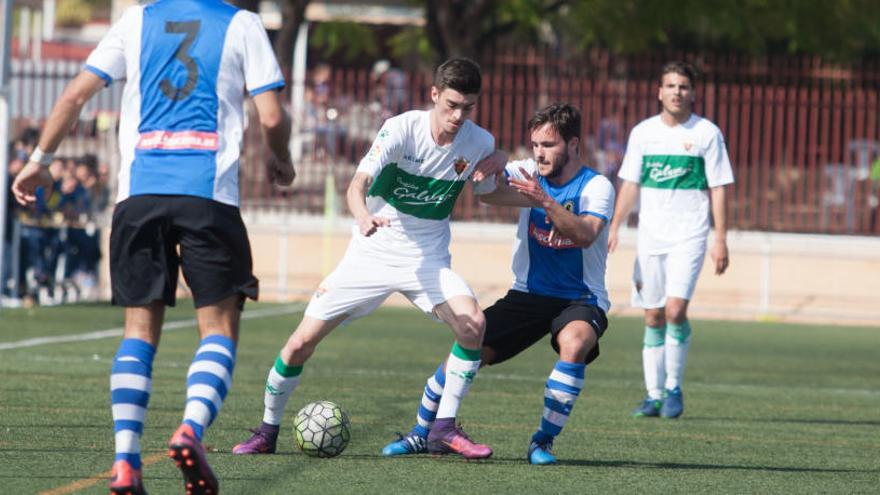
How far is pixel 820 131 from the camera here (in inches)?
888

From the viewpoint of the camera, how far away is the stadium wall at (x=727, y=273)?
21.3 m

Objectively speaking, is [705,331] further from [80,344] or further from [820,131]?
[80,344]

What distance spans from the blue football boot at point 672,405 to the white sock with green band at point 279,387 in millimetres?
3190

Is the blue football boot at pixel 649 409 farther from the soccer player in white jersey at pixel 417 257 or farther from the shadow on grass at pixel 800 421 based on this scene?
the soccer player in white jersey at pixel 417 257

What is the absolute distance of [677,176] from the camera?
10320 millimetres

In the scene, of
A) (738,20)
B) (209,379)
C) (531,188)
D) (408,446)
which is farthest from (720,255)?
(738,20)

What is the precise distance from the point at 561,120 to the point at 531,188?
1.78ft

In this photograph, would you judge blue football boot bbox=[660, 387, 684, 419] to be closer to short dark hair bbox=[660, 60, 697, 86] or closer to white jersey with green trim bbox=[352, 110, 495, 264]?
short dark hair bbox=[660, 60, 697, 86]

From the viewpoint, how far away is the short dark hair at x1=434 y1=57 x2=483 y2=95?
7273mm

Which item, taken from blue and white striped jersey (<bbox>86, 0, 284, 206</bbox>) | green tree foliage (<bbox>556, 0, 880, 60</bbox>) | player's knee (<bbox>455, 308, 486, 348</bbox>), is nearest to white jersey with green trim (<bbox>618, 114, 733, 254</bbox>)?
player's knee (<bbox>455, 308, 486, 348</bbox>)

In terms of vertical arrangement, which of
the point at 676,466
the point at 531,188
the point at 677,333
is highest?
the point at 531,188

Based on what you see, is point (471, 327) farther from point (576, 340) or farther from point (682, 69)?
point (682, 69)

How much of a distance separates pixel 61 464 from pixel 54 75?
1603cm

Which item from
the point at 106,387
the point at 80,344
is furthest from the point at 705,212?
the point at 80,344
